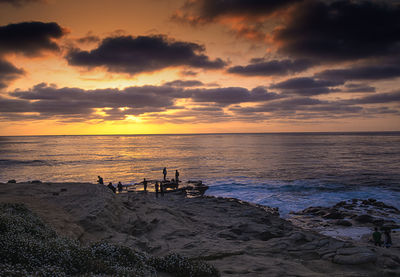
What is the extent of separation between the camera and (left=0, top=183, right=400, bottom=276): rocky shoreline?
9.28 metres

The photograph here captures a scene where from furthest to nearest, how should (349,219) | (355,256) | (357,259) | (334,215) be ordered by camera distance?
1. (334,215)
2. (349,219)
3. (355,256)
4. (357,259)

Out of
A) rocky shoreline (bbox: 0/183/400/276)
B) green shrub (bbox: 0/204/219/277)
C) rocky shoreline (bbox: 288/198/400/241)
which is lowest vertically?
rocky shoreline (bbox: 288/198/400/241)

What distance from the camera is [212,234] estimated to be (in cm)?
1527

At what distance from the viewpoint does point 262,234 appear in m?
15.4

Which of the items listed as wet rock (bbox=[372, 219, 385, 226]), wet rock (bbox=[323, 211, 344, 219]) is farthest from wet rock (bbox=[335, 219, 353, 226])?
wet rock (bbox=[372, 219, 385, 226])

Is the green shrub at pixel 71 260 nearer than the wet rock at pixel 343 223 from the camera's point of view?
Yes

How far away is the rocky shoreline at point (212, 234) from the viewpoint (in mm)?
9281

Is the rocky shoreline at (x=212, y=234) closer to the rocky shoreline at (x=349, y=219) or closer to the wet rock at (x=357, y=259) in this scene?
the wet rock at (x=357, y=259)

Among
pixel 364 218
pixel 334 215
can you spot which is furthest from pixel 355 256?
pixel 364 218

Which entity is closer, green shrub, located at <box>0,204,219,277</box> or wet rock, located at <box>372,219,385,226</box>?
green shrub, located at <box>0,204,219,277</box>

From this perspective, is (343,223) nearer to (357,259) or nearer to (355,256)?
(355,256)

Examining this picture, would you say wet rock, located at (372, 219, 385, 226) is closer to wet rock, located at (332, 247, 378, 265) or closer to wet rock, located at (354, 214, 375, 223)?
wet rock, located at (354, 214, 375, 223)

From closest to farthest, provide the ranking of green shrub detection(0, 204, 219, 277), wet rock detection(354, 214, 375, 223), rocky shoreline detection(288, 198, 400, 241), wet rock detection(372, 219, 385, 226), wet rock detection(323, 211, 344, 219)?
green shrub detection(0, 204, 219, 277) < rocky shoreline detection(288, 198, 400, 241) < wet rock detection(372, 219, 385, 226) < wet rock detection(354, 214, 375, 223) < wet rock detection(323, 211, 344, 219)

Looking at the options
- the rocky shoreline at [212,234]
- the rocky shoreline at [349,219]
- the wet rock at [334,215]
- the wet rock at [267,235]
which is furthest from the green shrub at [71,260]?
the wet rock at [334,215]
